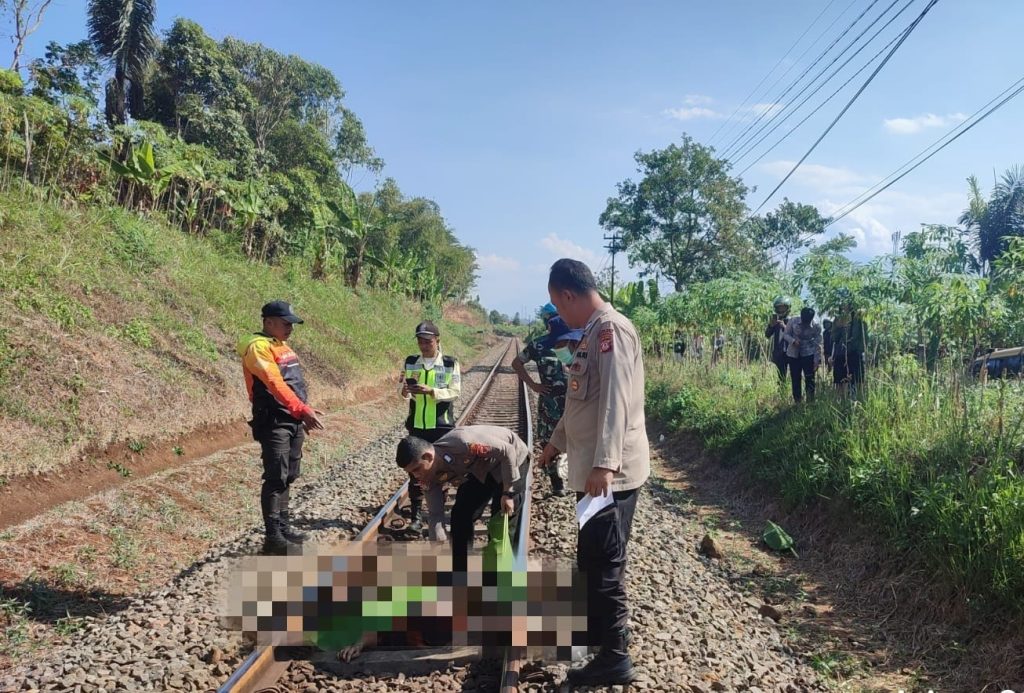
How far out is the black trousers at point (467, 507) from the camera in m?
3.95

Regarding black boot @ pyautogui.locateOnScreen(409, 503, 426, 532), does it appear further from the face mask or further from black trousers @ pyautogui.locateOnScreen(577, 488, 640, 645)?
black trousers @ pyautogui.locateOnScreen(577, 488, 640, 645)

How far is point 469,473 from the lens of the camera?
160 inches

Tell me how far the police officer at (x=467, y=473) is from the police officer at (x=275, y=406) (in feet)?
4.58

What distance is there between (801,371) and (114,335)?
390 inches

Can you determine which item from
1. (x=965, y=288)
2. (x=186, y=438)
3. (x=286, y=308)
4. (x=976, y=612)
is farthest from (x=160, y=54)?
(x=976, y=612)

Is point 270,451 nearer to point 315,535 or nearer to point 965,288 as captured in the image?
point 315,535

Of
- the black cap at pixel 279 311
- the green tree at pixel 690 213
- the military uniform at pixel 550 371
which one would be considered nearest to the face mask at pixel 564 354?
the military uniform at pixel 550 371

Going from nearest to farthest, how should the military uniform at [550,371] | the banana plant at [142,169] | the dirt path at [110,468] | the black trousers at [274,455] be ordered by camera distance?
1. the black trousers at [274,455]
2. the dirt path at [110,468]
3. the military uniform at [550,371]
4. the banana plant at [142,169]

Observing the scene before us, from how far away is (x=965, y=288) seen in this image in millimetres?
6410

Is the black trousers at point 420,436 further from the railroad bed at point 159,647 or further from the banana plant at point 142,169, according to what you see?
the banana plant at point 142,169

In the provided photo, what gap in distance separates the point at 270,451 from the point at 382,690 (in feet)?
7.30

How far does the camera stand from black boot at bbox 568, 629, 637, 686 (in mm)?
3211

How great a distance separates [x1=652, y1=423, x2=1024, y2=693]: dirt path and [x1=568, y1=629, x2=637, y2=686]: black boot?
142 cm

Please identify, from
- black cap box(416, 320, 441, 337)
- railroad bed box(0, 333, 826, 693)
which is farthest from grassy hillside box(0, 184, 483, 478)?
black cap box(416, 320, 441, 337)
